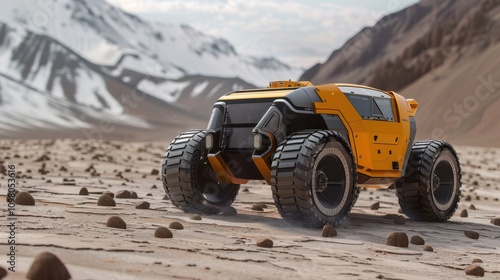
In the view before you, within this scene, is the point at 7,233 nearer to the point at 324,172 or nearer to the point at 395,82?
the point at 324,172

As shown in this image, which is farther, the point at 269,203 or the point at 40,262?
the point at 269,203

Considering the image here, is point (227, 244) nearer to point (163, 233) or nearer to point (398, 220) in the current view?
point (163, 233)

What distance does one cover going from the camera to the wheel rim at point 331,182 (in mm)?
7504

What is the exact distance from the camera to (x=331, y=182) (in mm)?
7707

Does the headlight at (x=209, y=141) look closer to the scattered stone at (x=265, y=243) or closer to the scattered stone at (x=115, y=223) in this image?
the scattered stone at (x=115, y=223)

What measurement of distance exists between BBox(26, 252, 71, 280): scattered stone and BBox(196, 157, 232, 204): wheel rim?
479cm

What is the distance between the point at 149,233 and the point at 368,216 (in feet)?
13.6

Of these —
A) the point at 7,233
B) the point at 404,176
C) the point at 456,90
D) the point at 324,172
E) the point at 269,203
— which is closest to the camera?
the point at 7,233

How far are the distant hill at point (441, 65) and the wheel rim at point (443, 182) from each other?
4508 cm

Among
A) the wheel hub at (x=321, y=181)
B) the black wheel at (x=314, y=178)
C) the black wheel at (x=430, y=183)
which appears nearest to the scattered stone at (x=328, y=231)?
the black wheel at (x=314, y=178)

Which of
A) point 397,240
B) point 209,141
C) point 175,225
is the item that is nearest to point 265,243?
point 175,225

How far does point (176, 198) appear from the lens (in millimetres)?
8578

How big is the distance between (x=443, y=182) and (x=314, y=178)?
3109 mm

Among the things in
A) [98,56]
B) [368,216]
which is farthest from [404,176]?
[98,56]
